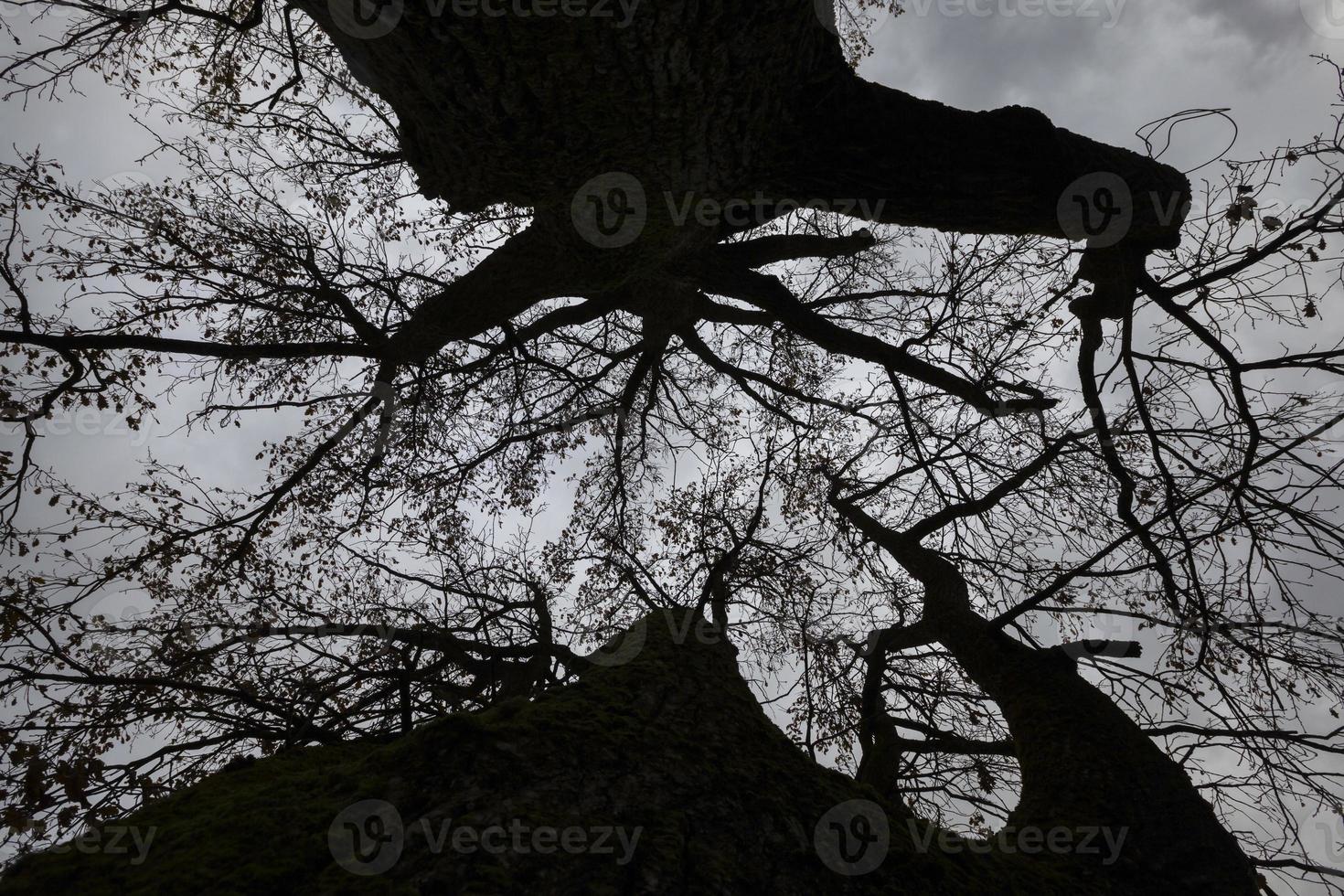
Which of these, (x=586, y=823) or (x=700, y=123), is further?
(x=700, y=123)

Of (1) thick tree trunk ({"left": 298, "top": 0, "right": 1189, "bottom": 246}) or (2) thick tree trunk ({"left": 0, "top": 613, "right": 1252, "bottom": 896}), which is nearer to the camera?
(2) thick tree trunk ({"left": 0, "top": 613, "right": 1252, "bottom": 896})

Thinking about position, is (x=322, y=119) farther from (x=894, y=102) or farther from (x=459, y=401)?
(x=894, y=102)

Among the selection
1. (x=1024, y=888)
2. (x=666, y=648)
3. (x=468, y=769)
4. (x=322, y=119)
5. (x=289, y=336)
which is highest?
(x=322, y=119)

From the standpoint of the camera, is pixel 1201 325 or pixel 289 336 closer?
pixel 1201 325

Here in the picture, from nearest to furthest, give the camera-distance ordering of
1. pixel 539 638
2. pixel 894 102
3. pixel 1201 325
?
pixel 894 102, pixel 1201 325, pixel 539 638

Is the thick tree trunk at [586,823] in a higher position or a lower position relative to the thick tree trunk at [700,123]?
lower

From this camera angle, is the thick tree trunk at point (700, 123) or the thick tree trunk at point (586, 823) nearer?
the thick tree trunk at point (586, 823)

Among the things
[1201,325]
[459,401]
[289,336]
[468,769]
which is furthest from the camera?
[459,401]

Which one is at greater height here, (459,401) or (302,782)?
(459,401)

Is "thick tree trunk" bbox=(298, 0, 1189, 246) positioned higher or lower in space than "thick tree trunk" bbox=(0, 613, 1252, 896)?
higher

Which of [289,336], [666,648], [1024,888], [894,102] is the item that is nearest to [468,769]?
[666,648]

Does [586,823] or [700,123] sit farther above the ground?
[700,123]

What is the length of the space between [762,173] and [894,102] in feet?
2.55

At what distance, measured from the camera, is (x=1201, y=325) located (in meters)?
3.66
